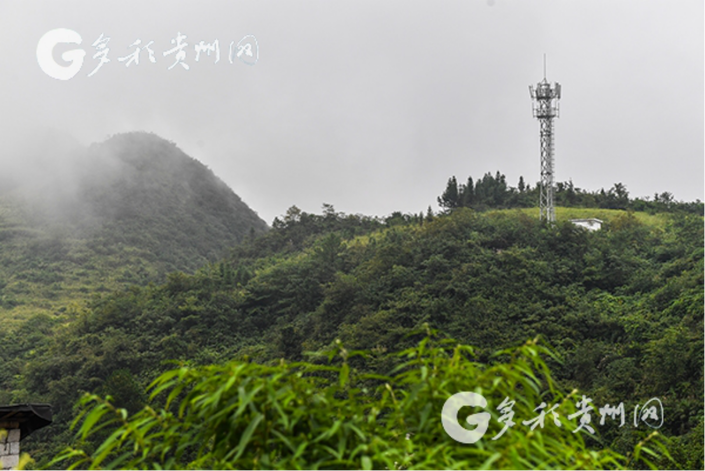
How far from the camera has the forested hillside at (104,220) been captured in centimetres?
3681

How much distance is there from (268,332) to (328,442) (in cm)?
2207

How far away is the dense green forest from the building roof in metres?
10.1

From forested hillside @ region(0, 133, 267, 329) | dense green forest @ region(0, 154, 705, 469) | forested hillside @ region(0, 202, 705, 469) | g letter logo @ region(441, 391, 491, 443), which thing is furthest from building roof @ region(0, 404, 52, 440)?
forested hillside @ region(0, 133, 267, 329)

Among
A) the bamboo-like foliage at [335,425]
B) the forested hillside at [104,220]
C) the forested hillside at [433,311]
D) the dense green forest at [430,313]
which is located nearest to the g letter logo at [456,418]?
the bamboo-like foliage at [335,425]

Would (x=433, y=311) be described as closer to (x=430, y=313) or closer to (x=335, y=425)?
(x=430, y=313)

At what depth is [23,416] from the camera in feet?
15.5

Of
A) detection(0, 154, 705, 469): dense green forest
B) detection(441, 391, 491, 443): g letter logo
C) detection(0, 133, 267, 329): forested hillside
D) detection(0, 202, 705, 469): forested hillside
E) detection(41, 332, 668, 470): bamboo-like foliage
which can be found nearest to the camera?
detection(41, 332, 668, 470): bamboo-like foliage

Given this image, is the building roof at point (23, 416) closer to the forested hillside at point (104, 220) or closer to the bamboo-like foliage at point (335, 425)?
the bamboo-like foliage at point (335, 425)

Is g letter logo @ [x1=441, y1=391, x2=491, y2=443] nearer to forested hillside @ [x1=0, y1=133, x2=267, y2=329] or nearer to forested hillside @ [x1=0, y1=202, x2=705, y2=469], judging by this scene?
forested hillside @ [x1=0, y1=202, x2=705, y2=469]

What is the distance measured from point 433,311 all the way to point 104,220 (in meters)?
30.7

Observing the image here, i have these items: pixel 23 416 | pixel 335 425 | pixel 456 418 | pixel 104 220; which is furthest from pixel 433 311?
pixel 104 220

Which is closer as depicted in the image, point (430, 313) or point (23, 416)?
point (23, 416)

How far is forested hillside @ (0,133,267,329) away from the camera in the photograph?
36812 mm

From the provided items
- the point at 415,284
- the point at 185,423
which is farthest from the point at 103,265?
the point at 185,423
